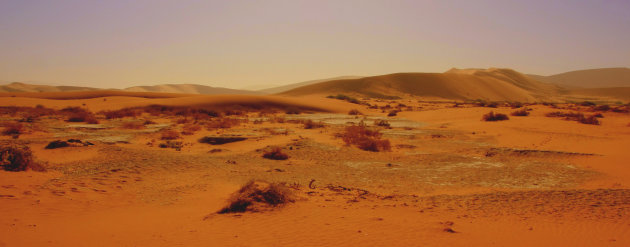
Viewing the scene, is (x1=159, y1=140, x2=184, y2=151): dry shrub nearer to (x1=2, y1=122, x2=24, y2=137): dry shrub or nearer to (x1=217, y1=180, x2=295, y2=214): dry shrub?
(x1=2, y1=122, x2=24, y2=137): dry shrub

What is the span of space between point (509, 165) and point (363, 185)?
4.35 metres

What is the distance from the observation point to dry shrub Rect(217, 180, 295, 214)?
595 centimetres

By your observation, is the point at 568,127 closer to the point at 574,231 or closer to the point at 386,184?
the point at 386,184

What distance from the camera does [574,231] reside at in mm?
4922

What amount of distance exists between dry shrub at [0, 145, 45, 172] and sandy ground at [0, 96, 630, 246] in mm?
269

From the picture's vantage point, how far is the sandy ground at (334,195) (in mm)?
4832

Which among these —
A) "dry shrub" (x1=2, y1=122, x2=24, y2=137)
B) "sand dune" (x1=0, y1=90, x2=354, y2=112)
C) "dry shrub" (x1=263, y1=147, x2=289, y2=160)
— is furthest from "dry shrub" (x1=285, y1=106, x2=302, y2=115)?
"dry shrub" (x1=263, y1=147, x2=289, y2=160)

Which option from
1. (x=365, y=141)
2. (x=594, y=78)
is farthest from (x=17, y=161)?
(x=594, y=78)

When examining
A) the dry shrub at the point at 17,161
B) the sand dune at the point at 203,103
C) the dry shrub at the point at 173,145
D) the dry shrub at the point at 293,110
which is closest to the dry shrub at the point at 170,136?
the dry shrub at the point at 173,145

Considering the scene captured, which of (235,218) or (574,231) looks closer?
(574,231)

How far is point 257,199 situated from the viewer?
623cm

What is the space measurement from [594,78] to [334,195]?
611 ft

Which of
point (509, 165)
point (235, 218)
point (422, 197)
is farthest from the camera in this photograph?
point (509, 165)

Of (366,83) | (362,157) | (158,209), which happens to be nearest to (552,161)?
(362,157)
